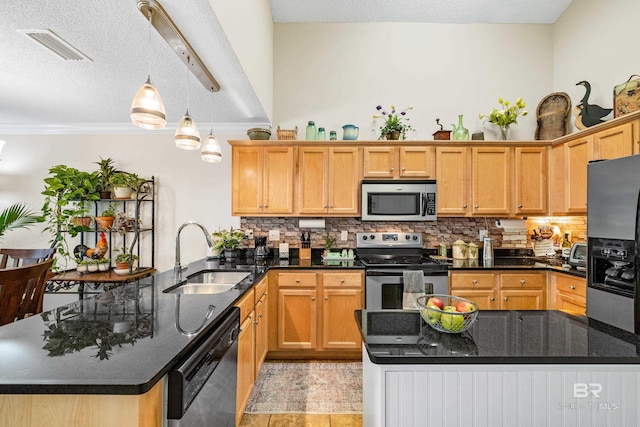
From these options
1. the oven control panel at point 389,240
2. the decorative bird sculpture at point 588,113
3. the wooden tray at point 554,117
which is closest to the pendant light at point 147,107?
the oven control panel at point 389,240

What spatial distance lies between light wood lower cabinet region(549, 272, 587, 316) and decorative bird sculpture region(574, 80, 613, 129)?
4.90ft

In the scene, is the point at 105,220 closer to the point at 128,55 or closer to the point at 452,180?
the point at 128,55

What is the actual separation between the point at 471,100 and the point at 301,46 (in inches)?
85.3

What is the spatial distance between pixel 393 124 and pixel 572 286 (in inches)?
90.2

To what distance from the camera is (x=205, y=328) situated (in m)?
1.30

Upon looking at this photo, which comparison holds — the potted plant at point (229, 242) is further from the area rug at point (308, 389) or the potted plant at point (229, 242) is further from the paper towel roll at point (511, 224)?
the paper towel roll at point (511, 224)

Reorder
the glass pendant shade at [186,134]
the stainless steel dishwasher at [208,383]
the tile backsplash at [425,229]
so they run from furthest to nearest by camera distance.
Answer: the tile backsplash at [425,229], the glass pendant shade at [186,134], the stainless steel dishwasher at [208,383]

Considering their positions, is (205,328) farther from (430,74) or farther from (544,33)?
(544,33)

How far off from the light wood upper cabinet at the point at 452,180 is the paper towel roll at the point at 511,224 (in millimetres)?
560

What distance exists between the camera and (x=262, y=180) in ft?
11.3

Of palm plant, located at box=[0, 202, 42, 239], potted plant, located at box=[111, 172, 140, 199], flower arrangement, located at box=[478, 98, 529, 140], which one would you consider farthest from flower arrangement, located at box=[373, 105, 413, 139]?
palm plant, located at box=[0, 202, 42, 239]

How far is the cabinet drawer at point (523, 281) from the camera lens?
308 centimetres

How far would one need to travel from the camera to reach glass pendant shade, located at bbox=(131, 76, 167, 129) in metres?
1.48

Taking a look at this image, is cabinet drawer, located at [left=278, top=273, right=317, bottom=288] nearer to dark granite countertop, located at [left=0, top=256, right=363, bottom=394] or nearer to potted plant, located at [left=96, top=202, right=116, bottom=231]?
dark granite countertop, located at [left=0, top=256, right=363, bottom=394]
